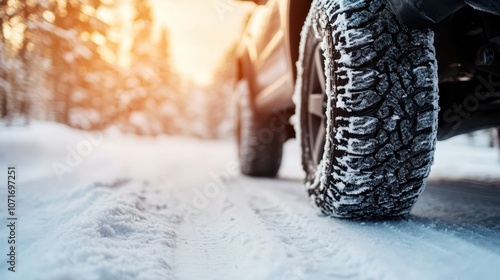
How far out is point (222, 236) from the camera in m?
1.51

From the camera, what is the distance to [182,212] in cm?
201

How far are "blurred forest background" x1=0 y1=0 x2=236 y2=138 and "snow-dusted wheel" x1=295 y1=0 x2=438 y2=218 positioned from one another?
6.39 ft

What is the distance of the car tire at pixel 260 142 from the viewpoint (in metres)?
3.81

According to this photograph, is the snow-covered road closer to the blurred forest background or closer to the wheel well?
the blurred forest background

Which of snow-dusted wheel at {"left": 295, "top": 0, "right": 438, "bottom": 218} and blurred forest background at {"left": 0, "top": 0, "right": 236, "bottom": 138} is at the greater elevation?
blurred forest background at {"left": 0, "top": 0, "right": 236, "bottom": 138}

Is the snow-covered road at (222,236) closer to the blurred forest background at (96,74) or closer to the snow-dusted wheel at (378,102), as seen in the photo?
the snow-dusted wheel at (378,102)

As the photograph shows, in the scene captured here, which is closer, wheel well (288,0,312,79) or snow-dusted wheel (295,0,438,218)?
snow-dusted wheel (295,0,438,218)

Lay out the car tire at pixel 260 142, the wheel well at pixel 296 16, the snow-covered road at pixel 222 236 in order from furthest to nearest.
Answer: the car tire at pixel 260 142, the wheel well at pixel 296 16, the snow-covered road at pixel 222 236

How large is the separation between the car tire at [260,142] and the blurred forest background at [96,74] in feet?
5.89

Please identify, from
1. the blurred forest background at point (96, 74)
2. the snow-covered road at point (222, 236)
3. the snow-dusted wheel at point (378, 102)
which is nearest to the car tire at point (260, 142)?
the snow-covered road at point (222, 236)

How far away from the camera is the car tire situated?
3.81m

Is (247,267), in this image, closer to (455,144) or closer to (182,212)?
(182,212)

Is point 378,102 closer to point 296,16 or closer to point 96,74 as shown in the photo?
point 296,16

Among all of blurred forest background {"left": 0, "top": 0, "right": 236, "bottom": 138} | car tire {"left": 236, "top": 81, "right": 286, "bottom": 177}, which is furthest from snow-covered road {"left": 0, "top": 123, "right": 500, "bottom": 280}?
car tire {"left": 236, "top": 81, "right": 286, "bottom": 177}
